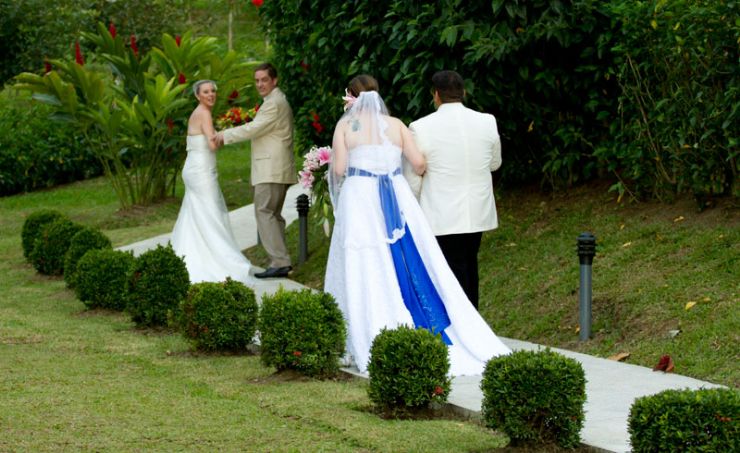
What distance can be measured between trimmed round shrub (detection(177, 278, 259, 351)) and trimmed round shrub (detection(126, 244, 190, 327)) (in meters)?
1.06

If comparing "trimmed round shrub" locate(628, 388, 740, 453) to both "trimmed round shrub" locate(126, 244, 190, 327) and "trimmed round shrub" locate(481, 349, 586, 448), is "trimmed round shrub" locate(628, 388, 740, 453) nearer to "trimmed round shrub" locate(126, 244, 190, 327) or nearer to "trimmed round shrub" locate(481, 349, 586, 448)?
"trimmed round shrub" locate(481, 349, 586, 448)

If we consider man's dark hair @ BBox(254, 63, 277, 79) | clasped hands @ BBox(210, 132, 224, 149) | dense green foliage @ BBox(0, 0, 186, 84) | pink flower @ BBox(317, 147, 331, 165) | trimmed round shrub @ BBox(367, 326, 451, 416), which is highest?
dense green foliage @ BBox(0, 0, 186, 84)

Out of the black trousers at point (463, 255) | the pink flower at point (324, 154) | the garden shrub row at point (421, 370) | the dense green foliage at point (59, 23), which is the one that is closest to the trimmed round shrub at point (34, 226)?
the garden shrub row at point (421, 370)

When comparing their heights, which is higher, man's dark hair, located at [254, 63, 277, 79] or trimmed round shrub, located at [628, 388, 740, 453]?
man's dark hair, located at [254, 63, 277, 79]

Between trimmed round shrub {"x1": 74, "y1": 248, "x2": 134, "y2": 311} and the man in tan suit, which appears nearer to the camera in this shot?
trimmed round shrub {"x1": 74, "y1": 248, "x2": 134, "y2": 311}

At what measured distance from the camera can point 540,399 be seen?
6.09 m

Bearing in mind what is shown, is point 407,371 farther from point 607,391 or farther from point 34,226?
point 34,226

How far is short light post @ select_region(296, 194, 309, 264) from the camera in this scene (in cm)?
1402

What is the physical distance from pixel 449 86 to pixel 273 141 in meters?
4.65

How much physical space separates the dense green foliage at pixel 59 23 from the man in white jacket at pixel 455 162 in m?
16.4

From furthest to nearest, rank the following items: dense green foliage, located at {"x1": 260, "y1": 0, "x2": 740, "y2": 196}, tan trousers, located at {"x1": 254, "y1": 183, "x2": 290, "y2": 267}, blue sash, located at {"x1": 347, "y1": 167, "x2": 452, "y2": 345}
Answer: tan trousers, located at {"x1": 254, "y1": 183, "x2": 290, "y2": 267} < dense green foliage, located at {"x1": 260, "y1": 0, "x2": 740, "y2": 196} < blue sash, located at {"x1": 347, "y1": 167, "x2": 452, "y2": 345}

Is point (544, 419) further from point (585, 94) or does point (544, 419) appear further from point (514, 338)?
point (585, 94)

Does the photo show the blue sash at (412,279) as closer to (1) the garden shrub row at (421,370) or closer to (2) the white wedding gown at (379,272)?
(2) the white wedding gown at (379,272)

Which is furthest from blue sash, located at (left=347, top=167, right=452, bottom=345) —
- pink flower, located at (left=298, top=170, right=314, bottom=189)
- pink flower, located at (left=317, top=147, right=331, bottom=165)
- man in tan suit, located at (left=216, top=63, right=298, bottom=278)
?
man in tan suit, located at (left=216, top=63, right=298, bottom=278)
